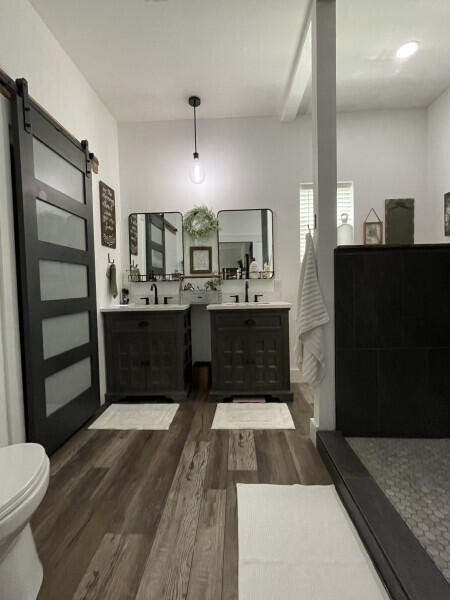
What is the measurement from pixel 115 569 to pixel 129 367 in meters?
1.97

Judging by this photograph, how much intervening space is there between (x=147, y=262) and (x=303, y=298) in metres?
2.10

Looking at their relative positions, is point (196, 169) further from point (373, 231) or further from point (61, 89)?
point (373, 231)

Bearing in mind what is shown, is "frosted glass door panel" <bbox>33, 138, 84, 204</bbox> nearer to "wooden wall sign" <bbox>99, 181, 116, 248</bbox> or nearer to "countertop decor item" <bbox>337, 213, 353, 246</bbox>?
"wooden wall sign" <bbox>99, 181, 116, 248</bbox>

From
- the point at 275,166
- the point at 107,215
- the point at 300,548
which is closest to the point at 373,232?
the point at 275,166

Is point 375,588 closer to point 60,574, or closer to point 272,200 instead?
point 60,574

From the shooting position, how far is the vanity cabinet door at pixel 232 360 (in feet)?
9.96

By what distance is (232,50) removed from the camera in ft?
8.36

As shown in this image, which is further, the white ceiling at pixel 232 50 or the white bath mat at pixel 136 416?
the white bath mat at pixel 136 416

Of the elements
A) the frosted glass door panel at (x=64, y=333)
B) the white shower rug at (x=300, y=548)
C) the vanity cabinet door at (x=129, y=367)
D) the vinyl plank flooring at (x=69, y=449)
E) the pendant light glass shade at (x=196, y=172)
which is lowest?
the vinyl plank flooring at (x=69, y=449)

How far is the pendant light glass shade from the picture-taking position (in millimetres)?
3443

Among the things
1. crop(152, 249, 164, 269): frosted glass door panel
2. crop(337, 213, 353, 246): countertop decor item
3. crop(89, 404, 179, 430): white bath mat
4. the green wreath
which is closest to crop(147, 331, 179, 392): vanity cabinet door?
crop(89, 404, 179, 430): white bath mat

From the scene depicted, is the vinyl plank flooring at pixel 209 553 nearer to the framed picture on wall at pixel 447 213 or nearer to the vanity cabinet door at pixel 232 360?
the vanity cabinet door at pixel 232 360

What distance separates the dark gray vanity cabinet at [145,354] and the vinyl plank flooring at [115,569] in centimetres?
170

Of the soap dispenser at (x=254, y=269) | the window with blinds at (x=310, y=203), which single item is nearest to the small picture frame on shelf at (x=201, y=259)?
the soap dispenser at (x=254, y=269)
